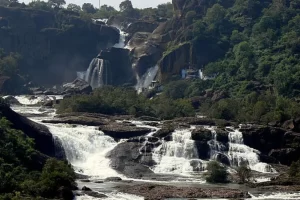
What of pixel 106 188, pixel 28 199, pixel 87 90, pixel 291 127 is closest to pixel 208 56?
pixel 87 90

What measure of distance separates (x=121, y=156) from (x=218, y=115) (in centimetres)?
2295

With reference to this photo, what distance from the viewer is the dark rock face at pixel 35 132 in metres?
74.1

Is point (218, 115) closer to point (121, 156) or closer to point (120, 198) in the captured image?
point (121, 156)

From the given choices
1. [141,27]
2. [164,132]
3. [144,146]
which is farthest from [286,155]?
[141,27]

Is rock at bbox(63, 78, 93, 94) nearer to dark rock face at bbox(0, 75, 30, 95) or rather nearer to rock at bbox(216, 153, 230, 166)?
dark rock face at bbox(0, 75, 30, 95)

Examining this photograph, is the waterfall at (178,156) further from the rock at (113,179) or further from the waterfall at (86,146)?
the rock at (113,179)

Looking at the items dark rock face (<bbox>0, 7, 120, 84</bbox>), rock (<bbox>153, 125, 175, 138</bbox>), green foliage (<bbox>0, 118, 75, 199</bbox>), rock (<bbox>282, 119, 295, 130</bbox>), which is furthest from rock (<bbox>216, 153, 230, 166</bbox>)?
dark rock face (<bbox>0, 7, 120, 84</bbox>)

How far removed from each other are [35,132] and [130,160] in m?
10.7

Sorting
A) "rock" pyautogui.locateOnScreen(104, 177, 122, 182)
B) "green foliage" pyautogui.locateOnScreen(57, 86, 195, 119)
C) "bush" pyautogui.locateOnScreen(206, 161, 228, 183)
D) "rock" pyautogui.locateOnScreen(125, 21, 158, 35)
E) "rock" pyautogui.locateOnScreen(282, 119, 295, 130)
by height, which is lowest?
"rock" pyautogui.locateOnScreen(104, 177, 122, 182)

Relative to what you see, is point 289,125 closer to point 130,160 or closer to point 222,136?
point 222,136

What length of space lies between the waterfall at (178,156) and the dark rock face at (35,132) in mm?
11284

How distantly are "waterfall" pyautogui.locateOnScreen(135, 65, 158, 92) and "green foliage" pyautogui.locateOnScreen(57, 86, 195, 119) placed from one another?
40.1 m

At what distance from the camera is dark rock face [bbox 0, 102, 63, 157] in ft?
243

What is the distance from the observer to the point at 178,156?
249 ft
